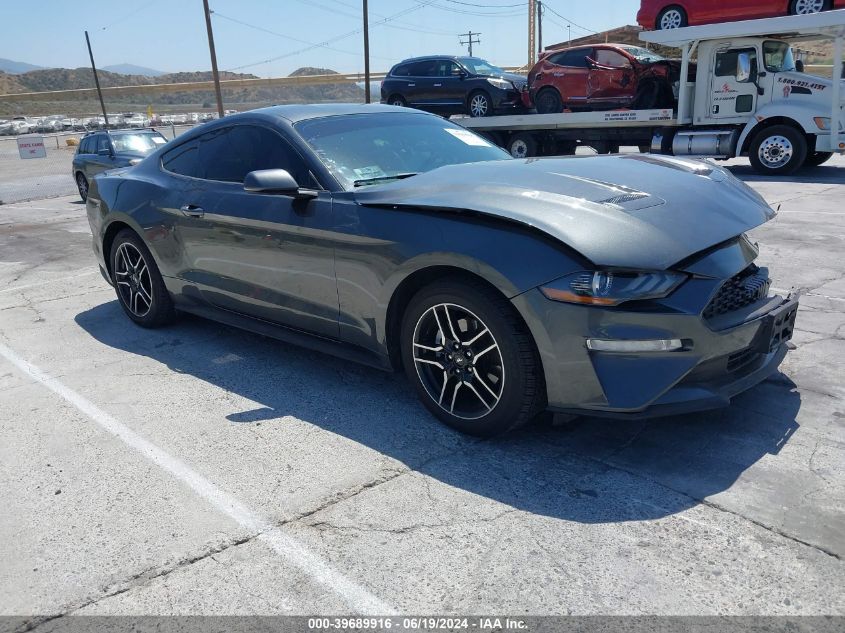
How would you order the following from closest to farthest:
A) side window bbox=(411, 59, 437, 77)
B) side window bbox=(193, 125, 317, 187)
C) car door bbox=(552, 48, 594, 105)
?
side window bbox=(193, 125, 317, 187) → car door bbox=(552, 48, 594, 105) → side window bbox=(411, 59, 437, 77)

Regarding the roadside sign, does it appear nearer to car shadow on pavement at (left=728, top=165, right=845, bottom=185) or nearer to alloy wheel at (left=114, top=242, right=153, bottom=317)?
alloy wheel at (left=114, top=242, right=153, bottom=317)

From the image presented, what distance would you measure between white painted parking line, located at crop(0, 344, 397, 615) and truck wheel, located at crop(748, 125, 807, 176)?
12212 millimetres

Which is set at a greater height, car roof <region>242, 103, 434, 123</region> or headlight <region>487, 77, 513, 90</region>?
car roof <region>242, 103, 434, 123</region>

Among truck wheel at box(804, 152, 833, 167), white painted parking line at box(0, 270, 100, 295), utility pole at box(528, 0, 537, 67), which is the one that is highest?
utility pole at box(528, 0, 537, 67)

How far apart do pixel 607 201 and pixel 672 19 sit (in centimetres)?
1305

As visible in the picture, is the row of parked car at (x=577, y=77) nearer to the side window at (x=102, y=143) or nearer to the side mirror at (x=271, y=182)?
the side window at (x=102, y=143)

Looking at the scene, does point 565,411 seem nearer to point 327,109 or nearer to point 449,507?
point 449,507

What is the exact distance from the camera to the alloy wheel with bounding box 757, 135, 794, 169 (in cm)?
1252

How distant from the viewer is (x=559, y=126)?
15.4m

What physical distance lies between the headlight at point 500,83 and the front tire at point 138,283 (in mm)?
13042

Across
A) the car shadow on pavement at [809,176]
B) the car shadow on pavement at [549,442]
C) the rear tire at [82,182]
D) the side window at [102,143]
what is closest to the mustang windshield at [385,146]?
the car shadow on pavement at [549,442]

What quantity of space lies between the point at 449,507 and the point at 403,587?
511 millimetres

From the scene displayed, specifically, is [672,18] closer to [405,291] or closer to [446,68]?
[446,68]

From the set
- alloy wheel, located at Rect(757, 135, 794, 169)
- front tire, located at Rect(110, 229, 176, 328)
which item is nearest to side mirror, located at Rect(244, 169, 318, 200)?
front tire, located at Rect(110, 229, 176, 328)
